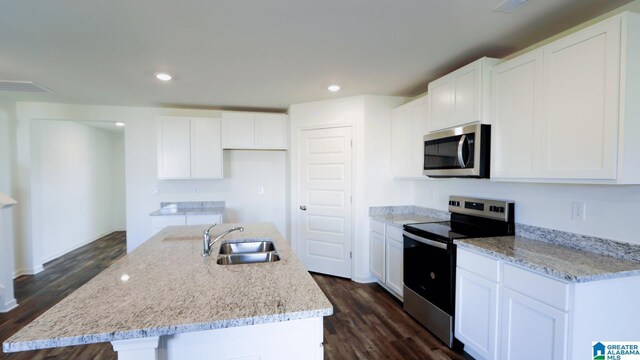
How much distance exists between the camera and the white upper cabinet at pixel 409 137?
9.91 feet

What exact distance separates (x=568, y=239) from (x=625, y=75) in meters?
1.09

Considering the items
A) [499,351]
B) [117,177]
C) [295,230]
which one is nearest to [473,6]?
[499,351]

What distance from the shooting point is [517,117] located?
6.50 ft

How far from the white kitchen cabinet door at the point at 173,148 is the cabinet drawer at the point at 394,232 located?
288 cm

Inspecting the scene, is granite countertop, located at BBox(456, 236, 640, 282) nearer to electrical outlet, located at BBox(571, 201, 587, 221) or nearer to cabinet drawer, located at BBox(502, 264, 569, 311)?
cabinet drawer, located at BBox(502, 264, 569, 311)

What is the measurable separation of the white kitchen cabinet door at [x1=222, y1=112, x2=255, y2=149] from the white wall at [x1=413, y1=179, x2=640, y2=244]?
9.72 ft

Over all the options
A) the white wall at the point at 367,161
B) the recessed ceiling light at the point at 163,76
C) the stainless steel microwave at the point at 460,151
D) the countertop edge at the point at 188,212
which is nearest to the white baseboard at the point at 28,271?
the countertop edge at the point at 188,212

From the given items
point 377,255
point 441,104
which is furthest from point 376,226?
point 441,104

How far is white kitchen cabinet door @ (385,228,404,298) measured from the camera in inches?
116

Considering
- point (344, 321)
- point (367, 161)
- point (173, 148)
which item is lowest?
point (344, 321)

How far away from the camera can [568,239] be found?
6.39 feet

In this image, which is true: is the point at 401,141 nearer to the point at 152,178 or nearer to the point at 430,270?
the point at 430,270

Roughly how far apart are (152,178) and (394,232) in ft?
11.7

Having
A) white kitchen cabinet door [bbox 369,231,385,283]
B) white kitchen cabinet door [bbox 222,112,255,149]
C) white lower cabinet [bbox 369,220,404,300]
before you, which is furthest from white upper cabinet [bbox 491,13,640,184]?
white kitchen cabinet door [bbox 222,112,255,149]
